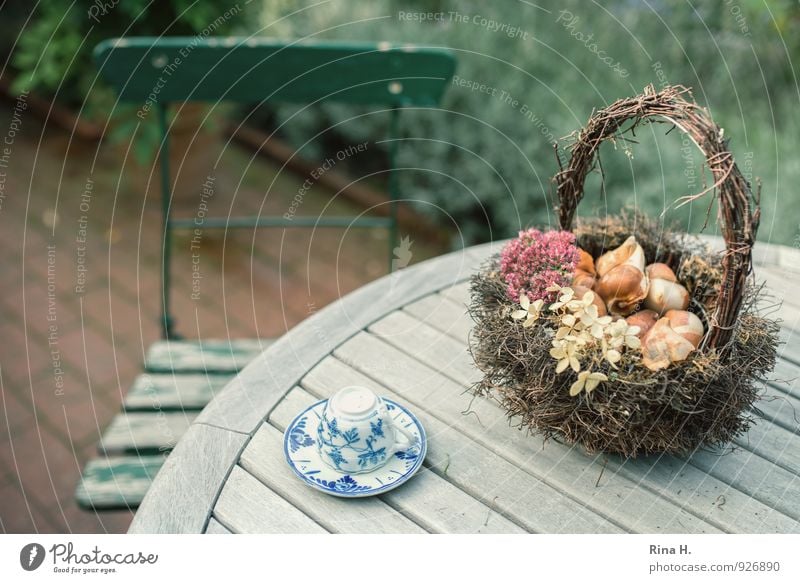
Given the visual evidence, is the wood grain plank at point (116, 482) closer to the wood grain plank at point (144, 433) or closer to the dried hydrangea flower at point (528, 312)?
the wood grain plank at point (144, 433)

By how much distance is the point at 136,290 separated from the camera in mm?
2613

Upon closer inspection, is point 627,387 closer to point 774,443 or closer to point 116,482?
point 774,443

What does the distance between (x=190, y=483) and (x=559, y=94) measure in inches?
82.3

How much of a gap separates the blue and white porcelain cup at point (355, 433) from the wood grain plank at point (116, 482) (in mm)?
464

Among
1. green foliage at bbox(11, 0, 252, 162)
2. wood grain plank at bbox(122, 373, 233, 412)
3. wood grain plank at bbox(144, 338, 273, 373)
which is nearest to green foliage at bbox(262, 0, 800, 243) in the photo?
green foliage at bbox(11, 0, 252, 162)

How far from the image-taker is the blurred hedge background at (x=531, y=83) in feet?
8.70

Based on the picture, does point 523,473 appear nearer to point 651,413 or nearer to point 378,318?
point 651,413

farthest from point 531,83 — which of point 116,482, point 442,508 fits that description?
point 442,508

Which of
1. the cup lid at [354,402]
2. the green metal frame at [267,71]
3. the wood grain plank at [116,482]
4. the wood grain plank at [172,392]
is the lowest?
the wood grain plank at [116,482]

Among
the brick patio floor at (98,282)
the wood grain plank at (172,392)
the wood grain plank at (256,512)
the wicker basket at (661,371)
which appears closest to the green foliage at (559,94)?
the brick patio floor at (98,282)

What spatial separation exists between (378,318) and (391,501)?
1.30 feet

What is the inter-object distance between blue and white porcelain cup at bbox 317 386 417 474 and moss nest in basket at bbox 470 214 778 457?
0.15m

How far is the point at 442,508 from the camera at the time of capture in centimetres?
104

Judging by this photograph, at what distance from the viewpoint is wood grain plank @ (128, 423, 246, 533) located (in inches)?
40.1
